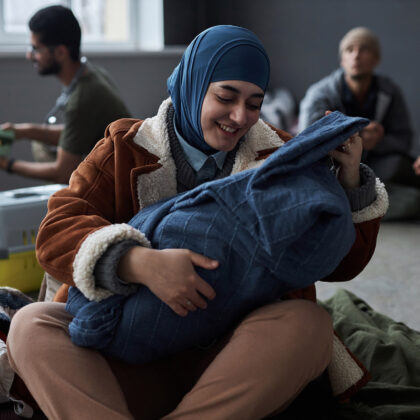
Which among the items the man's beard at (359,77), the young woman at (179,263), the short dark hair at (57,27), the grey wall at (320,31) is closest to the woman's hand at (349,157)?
the young woman at (179,263)

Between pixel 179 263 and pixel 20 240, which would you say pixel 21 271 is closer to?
pixel 20 240

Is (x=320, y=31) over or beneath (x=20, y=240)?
over

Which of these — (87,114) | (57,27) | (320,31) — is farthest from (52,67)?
(320,31)

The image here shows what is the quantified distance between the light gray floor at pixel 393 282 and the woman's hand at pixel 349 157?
964 mm

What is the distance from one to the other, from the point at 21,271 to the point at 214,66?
1151mm

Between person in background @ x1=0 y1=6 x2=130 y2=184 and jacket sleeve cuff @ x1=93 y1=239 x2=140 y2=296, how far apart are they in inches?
63.3

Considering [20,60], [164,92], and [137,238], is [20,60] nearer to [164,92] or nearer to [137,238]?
[164,92]

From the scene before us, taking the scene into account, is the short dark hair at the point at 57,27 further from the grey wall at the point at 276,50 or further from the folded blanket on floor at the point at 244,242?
the folded blanket on floor at the point at 244,242

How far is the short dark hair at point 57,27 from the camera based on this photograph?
263 cm

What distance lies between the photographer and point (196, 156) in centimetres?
126

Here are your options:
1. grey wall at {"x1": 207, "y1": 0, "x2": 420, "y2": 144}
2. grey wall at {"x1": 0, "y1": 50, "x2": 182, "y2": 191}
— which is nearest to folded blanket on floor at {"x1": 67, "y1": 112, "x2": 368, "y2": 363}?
grey wall at {"x1": 0, "y1": 50, "x2": 182, "y2": 191}

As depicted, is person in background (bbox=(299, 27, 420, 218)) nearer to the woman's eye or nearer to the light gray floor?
the light gray floor

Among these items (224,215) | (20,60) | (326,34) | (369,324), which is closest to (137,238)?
(224,215)

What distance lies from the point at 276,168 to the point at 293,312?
0.79 ft
